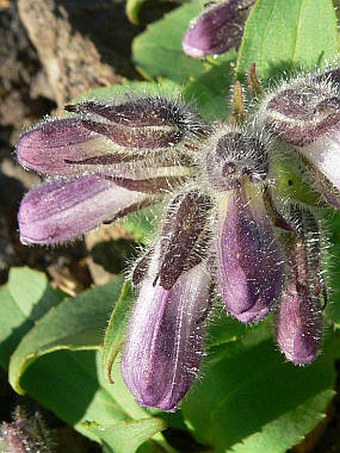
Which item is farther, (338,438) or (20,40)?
(20,40)

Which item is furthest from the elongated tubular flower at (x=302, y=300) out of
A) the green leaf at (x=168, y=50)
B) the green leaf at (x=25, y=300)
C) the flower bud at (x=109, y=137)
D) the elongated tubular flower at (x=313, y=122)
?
the green leaf at (x=168, y=50)

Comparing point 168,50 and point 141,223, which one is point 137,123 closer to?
point 141,223

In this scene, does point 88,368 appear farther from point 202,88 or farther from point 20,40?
point 20,40

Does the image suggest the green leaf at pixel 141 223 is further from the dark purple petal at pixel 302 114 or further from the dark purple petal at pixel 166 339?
the dark purple petal at pixel 302 114

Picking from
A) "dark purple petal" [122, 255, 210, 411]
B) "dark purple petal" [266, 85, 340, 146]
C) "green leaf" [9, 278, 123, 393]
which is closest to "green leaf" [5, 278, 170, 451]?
"green leaf" [9, 278, 123, 393]

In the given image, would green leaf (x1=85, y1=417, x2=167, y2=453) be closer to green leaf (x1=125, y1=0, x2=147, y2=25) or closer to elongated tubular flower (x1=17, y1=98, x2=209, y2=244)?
elongated tubular flower (x1=17, y1=98, x2=209, y2=244)

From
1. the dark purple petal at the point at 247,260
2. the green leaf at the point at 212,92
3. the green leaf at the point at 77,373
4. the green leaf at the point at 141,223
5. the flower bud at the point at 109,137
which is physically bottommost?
the green leaf at the point at 77,373

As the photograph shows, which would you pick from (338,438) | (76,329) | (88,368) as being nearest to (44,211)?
(76,329)
